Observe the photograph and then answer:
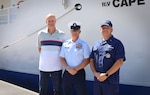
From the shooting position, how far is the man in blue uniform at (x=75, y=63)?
3609 mm

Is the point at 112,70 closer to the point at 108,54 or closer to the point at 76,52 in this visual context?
the point at 108,54

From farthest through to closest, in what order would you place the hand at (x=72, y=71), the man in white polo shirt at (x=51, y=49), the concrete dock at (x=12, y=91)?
the concrete dock at (x=12, y=91) → the man in white polo shirt at (x=51, y=49) → the hand at (x=72, y=71)

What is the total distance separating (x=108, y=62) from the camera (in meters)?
3.27

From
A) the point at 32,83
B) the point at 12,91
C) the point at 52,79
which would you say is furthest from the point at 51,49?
the point at 32,83

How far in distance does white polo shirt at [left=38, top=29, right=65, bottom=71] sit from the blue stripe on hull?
1.17m

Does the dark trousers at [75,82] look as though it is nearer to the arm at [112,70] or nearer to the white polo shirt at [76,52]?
the white polo shirt at [76,52]

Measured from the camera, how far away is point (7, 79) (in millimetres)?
6910

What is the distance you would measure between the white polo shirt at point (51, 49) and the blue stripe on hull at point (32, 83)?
1.17 m

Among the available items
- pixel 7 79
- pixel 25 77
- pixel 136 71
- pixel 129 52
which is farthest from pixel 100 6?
pixel 7 79

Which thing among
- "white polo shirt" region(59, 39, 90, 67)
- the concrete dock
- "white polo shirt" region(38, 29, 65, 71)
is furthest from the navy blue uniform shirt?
the concrete dock

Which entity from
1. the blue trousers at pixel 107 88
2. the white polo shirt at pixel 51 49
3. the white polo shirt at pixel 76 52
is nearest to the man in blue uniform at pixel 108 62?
the blue trousers at pixel 107 88

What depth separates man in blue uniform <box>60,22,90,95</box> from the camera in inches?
142

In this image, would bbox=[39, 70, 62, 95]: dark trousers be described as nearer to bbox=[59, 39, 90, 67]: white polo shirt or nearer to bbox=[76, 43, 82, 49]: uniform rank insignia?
bbox=[59, 39, 90, 67]: white polo shirt

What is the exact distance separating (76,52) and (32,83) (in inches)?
108
